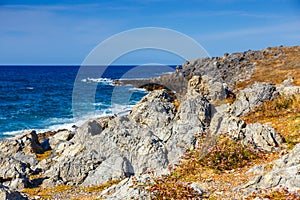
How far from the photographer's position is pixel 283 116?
26.8 meters

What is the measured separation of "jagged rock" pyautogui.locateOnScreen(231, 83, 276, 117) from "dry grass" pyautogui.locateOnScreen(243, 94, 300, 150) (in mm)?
711

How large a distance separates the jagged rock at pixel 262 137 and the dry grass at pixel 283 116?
74 cm

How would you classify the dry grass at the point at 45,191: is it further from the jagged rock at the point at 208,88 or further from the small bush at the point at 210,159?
the jagged rock at the point at 208,88

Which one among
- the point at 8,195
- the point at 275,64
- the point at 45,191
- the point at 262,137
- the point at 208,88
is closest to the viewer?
the point at 8,195

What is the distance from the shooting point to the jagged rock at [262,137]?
19877 millimetres

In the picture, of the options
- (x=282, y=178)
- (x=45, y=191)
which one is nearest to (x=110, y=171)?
(x=45, y=191)

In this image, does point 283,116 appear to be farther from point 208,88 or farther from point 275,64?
point 275,64

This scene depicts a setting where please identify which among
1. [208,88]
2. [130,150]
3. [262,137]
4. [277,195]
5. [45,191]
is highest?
[208,88]

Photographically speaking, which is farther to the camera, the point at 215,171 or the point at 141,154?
the point at 141,154

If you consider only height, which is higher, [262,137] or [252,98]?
[252,98]

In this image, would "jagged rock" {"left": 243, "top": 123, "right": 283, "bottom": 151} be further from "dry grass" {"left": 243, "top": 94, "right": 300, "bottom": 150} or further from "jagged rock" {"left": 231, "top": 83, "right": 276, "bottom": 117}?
"jagged rock" {"left": 231, "top": 83, "right": 276, "bottom": 117}

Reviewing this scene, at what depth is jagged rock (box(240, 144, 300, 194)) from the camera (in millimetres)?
12914

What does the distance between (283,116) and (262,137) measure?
24.4 ft

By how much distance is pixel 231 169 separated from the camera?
1766 cm
